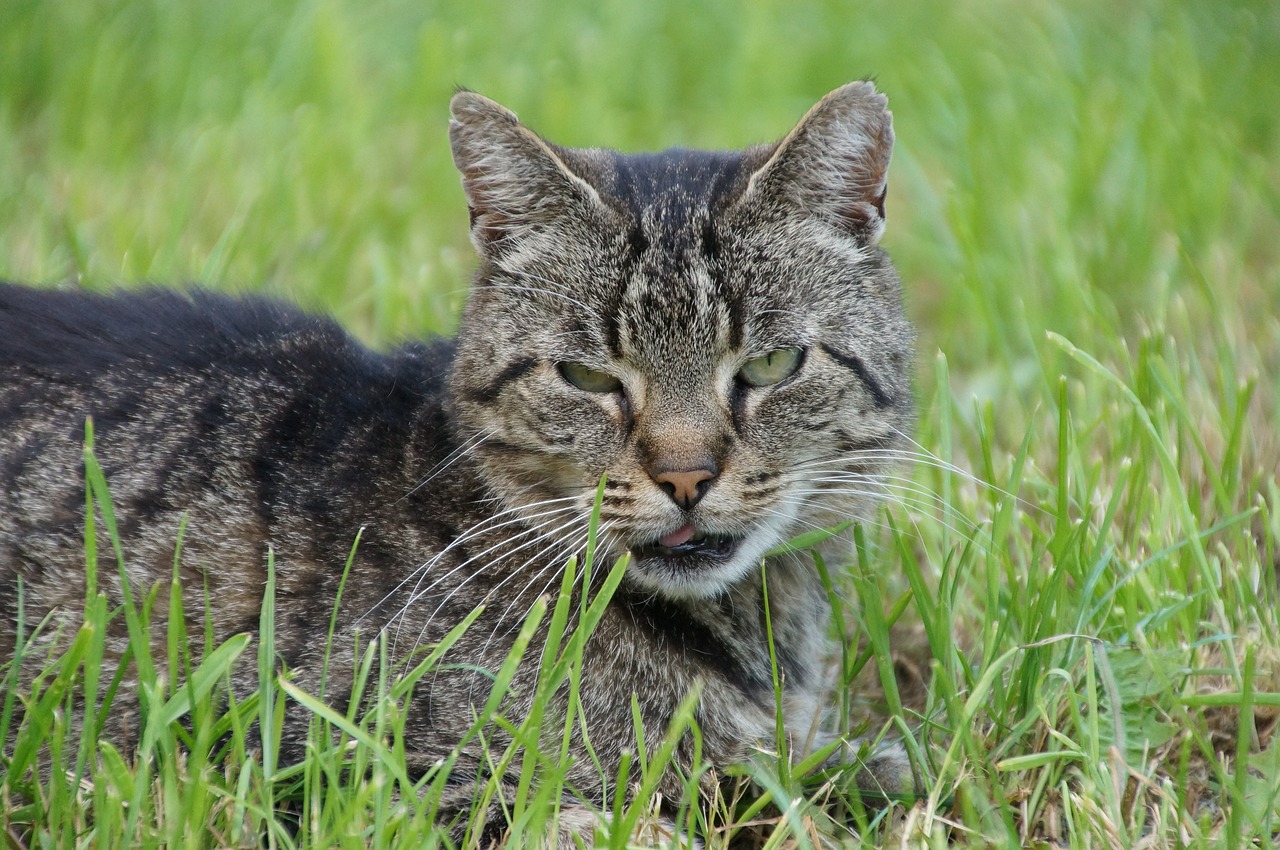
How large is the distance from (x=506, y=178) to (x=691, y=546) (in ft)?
3.04

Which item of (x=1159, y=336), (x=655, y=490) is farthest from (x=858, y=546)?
(x=1159, y=336)

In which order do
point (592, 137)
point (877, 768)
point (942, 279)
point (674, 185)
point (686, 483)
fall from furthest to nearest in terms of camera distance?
point (592, 137), point (942, 279), point (674, 185), point (877, 768), point (686, 483)

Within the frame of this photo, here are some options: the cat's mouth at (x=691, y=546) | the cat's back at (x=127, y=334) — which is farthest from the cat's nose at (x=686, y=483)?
the cat's back at (x=127, y=334)

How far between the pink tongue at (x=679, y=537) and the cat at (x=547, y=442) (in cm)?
1

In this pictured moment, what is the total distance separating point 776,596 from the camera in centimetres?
294

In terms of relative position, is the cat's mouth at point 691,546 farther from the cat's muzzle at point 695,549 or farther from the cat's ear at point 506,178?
the cat's ear at point 506,178

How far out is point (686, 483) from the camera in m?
2.58

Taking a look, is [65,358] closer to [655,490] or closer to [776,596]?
[655,490]

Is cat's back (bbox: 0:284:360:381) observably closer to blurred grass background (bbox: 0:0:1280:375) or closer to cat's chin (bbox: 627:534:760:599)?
blurred grass background (bbox: 0:0:1280:375)

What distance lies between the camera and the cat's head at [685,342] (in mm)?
2668

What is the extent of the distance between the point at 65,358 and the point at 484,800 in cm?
145

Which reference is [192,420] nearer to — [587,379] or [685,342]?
[587,379]

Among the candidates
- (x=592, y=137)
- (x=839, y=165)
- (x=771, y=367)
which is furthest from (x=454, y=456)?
(x=592, y=137)

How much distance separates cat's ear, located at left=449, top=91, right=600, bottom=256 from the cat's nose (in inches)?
26.1
